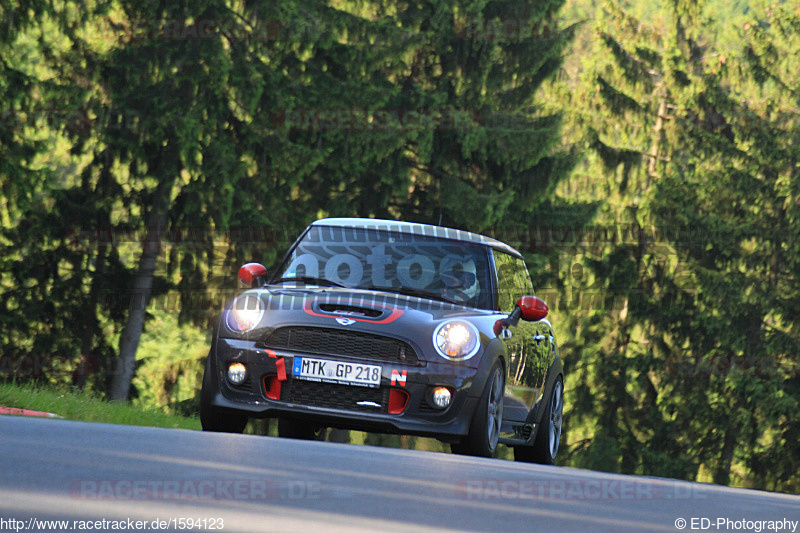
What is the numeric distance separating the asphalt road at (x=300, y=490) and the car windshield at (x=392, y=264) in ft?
7.15

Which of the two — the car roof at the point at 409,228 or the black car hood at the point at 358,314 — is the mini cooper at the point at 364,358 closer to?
the black car hood at the point at 358,314

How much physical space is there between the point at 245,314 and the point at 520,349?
246cm

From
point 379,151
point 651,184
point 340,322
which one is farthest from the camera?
point 651,184

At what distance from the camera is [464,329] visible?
947 cm

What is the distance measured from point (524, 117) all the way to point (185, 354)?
32.3ft

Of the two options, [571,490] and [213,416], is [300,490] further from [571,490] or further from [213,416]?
[213,416]

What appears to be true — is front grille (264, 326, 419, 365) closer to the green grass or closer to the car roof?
the car roof

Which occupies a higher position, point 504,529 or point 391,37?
point 391,37

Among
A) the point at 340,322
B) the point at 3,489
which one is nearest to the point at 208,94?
the point at 340,322

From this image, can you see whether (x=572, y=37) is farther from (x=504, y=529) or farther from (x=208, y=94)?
(x=504, y=529)

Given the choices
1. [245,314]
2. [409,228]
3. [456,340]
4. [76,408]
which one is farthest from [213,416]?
[76,408]

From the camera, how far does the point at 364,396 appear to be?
9.27 metres

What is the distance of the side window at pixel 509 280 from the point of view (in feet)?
35.9

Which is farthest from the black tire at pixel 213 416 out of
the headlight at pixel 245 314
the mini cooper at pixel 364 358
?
the headlight at pixel 245 314
